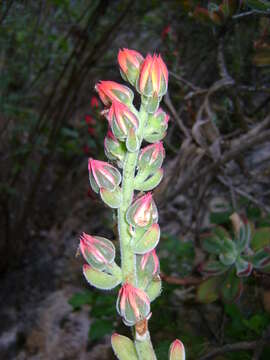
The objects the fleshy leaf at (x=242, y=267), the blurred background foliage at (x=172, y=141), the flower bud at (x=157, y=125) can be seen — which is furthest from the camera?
the blurred background foliage at (x=172, y=141)

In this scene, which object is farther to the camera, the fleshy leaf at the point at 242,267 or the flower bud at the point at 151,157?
the fleshy leaf at the point at 242,267

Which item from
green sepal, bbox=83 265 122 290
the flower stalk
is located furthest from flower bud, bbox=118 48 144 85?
green sepal, bbox=83 265 122 290

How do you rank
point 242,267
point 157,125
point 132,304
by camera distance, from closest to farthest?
point 132,304, point 157,125, point 242,267

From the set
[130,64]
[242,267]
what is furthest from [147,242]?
[242,267]

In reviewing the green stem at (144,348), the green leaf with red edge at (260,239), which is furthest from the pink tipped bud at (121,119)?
the green leaf with red edge at (260,239)

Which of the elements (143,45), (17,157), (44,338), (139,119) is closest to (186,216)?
(44,338)

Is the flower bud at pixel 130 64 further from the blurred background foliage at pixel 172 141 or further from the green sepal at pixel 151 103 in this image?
the blurred background foliage at pixel 172 141

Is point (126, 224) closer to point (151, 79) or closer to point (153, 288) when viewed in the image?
point (153, 288)

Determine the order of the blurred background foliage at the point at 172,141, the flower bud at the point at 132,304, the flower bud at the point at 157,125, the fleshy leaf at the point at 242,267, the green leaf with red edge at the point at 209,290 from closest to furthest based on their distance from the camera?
the flower bud at the point at 132,304 < the flower bud at the point at 157,125 < the fleshy leaf at the point at 242,267 < the green leaf with red edge at the point at 209,290 < the blurred background foliage at the point at 172,141
